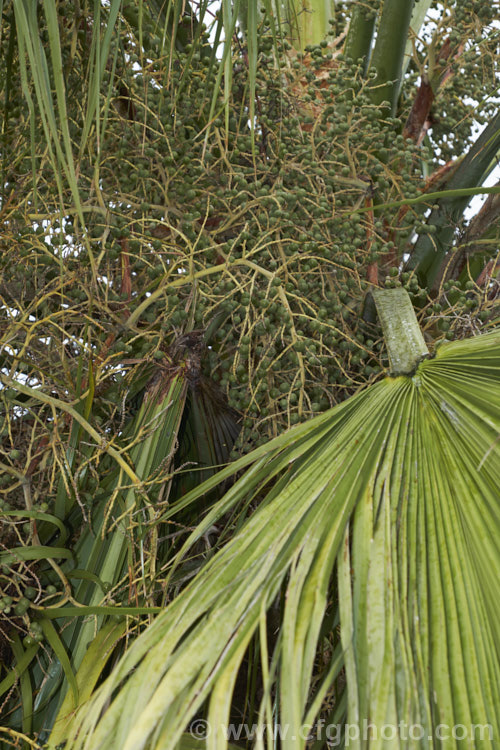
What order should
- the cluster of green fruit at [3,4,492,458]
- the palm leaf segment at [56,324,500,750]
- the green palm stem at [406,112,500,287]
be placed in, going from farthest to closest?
the green palm stem at [406,112,500,287]
the cluster of green fruit at [3,4,492,458]
the palm leaf segment at [56,324,500,750]

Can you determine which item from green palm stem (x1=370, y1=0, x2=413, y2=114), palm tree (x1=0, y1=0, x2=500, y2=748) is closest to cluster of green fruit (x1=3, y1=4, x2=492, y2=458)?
palm tree (x1=0, y1=0, x2=500, y2=748)

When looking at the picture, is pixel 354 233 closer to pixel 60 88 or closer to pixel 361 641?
pixel 60 88

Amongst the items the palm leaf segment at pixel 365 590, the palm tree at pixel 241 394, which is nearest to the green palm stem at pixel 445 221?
the palm tree at pixel 241 394

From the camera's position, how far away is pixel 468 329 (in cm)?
118

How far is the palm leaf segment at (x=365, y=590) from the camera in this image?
0.60m

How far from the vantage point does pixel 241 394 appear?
3.60ft

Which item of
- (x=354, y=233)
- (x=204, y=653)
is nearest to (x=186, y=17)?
(x=354, y=233)

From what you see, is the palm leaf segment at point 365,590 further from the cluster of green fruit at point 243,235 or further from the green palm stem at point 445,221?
the green palm stem at point 445,221

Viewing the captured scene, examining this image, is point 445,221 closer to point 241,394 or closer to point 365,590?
point 241,394

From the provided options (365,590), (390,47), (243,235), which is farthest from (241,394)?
(390,47)

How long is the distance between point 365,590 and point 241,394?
0.46 m

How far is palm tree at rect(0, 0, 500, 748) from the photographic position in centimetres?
66

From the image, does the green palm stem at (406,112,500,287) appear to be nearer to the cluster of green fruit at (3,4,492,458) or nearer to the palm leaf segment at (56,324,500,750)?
the cluster of green fruit at (3,4,492,458)

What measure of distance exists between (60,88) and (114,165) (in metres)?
0.53
